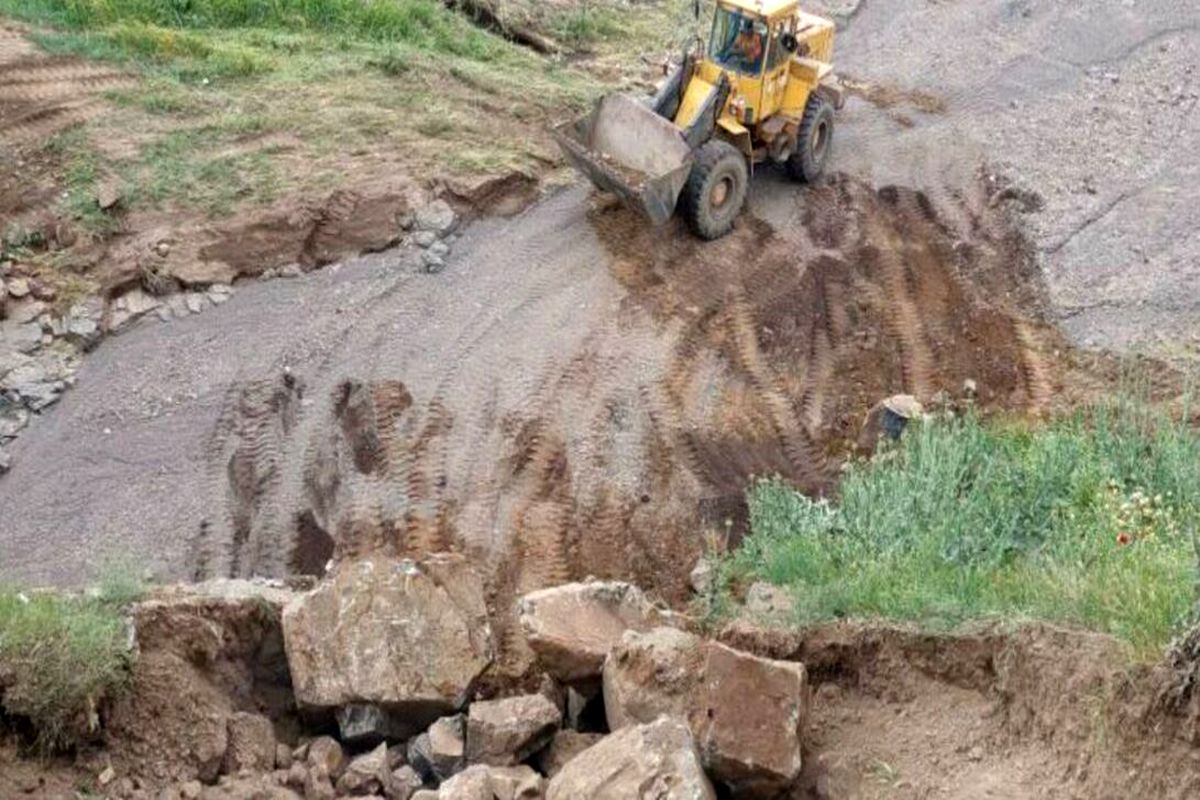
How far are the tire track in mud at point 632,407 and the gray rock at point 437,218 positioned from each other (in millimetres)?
678

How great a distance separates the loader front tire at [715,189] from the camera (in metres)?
12.0

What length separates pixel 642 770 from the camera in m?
5.23

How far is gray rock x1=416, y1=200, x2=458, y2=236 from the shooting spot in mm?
11938

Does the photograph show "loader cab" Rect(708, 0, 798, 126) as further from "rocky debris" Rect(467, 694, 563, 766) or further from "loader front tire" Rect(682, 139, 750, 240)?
"rocky debris" Rect(467, 694, 563, 766)

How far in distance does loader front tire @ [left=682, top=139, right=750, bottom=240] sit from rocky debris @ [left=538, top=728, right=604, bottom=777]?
664cm

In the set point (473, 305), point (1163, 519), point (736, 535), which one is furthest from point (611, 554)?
point (1163, 519)

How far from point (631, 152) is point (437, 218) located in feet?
5.95

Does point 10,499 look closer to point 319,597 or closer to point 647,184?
point 319,597

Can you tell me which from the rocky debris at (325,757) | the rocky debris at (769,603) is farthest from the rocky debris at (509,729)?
the rocky debris at (769,603)

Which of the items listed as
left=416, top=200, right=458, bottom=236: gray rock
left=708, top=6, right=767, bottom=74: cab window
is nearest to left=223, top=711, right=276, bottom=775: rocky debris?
left=416, top=200, right=458, bottom=236: gray rock

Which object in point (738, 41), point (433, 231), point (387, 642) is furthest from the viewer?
point (738, 41)

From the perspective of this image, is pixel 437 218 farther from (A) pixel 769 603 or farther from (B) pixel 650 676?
(B) pixel 650 676

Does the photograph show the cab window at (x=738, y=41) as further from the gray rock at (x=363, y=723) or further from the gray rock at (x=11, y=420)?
the gray rock at (x=363, y=723)

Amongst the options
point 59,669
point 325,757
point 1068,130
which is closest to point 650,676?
point 325,757
